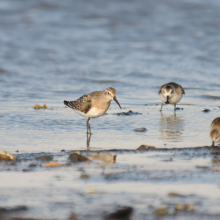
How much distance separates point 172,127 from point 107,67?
715 centimetres

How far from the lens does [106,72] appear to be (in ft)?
46.8

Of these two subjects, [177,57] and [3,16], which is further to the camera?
[3,16]

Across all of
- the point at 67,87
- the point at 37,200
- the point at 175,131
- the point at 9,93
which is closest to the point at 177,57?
the point at 67,87

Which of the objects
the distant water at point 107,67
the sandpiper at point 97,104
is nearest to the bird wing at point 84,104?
the sandpiper at point 97,104

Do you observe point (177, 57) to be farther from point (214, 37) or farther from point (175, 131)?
point (175, 131)

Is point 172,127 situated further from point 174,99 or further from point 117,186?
point 117,186

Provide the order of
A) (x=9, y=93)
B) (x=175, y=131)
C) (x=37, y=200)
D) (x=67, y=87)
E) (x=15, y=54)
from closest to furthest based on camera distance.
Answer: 1. (x=37, y=200)
2. (x=175, y=131)
3. (x=9, y=93)
4. (x=67, y=87)
5. (x=15, y=54)

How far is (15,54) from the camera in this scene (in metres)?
16.1

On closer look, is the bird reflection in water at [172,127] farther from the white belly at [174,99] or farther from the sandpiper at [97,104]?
the sandpiper at [97,104]

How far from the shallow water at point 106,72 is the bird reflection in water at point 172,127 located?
2 centimetres

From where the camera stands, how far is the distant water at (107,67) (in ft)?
24.5

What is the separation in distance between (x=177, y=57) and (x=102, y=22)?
21.2ft

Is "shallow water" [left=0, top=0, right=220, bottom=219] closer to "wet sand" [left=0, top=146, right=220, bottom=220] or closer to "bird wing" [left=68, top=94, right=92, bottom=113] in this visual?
"wet sand" [left=0, top=146, right=220, bottom=220]

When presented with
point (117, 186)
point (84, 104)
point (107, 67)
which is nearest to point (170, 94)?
point (84, 104)
